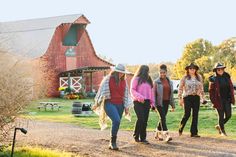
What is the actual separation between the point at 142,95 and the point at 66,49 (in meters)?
36.3

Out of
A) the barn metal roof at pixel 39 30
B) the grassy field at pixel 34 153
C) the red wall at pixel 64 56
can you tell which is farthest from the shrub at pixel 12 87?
the red wall at pixel 64 56

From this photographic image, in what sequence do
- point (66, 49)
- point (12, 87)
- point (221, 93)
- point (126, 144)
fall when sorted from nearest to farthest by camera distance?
point (12, 87)
point (126, 144)
point (221, 93)
point (66, 49)

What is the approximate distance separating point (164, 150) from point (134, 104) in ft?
4.78

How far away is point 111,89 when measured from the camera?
1091 cm

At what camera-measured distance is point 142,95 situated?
1154 centimetres

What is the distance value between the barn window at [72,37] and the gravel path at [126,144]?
34.2 metres

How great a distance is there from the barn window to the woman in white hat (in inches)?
1465

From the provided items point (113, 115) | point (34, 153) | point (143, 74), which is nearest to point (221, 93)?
point (143, 74)

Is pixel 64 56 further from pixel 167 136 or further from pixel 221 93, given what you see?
pixel 167 136

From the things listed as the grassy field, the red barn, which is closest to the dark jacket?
the grassy field

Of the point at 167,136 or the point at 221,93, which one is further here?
the point at 221,93

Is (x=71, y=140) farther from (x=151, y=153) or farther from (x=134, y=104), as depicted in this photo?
(x=151, y=153)

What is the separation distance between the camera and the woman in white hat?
10805 mm

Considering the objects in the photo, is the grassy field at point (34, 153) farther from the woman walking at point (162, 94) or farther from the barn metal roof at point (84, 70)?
the barn metal roof at point (84, 70)
